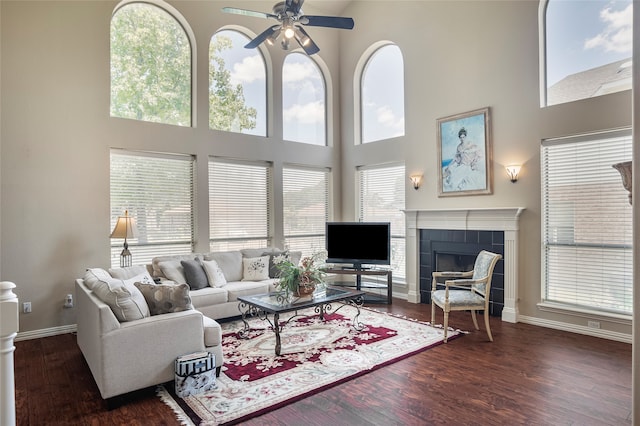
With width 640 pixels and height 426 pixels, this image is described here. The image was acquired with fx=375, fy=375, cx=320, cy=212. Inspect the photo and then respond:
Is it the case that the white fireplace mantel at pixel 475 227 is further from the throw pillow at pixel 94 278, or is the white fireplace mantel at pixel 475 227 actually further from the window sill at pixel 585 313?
the throw pillow at pixel 94 278

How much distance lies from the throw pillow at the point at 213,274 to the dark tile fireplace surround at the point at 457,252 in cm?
308

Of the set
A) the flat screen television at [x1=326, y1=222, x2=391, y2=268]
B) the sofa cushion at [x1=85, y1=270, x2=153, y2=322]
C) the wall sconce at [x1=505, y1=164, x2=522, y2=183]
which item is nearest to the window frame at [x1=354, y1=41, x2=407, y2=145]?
the flat screen television at [x1=326, y1=222, x2=391, y2=268]

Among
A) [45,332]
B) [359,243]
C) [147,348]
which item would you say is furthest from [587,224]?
[45,332]

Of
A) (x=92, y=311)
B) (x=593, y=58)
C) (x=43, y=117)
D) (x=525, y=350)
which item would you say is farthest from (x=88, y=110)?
(x=593, y=58)

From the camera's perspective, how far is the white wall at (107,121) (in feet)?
14.3

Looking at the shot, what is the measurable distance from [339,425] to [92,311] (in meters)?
2.09

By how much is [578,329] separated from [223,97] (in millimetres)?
5859

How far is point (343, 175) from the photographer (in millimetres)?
7344

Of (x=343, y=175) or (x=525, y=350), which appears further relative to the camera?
(x=343, y=175)

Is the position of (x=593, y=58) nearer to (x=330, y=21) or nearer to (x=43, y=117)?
(x=330, y=21)

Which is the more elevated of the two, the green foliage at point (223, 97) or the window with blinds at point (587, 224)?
the green foliage at point (223, 97)

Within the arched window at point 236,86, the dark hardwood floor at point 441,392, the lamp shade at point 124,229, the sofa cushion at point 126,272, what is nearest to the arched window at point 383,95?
the arched window at point 236,86

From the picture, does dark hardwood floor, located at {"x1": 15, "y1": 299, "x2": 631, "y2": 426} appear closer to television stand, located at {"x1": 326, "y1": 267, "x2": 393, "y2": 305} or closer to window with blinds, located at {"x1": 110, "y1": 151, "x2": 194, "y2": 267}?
window with blinds, located at {"x1": 110, "y1": 151, "x2": 194, "y2": 267}

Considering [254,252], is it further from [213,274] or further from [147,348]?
[147,348]
